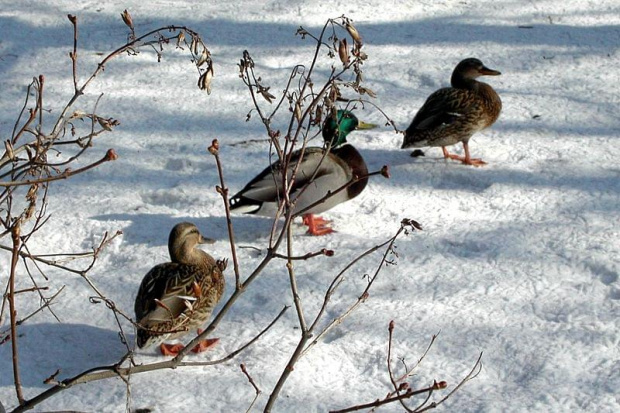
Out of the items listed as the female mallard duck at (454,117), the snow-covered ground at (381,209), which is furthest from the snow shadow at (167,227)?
the female mallard duck at (454,117)

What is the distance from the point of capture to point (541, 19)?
6887 millimetres


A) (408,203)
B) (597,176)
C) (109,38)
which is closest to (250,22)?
(109,38)

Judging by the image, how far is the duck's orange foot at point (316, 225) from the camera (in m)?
4.69

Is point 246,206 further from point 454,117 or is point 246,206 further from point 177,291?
point 454,117

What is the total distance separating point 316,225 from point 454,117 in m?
1.14

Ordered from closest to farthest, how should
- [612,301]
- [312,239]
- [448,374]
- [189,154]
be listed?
[448,374]
[612,301]
[312,239]
[189,154]

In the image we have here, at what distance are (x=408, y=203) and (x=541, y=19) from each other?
271 centimetres

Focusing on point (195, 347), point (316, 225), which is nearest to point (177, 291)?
point (195, 347)

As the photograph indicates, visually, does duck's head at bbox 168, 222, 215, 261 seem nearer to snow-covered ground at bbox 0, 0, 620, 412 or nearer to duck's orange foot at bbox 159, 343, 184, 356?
snow-covered ground at bbox 0, 0, 620, 412

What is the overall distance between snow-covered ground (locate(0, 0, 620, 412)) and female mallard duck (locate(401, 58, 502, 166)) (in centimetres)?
15

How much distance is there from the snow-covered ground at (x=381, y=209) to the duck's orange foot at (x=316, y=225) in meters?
0.06

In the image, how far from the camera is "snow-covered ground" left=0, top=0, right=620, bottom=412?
11.6 ft

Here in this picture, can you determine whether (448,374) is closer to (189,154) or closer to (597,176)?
(597,176)

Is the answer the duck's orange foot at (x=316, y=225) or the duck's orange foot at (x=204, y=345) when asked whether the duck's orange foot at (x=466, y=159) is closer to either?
the duck's orange foot at (x=316, y=225)
